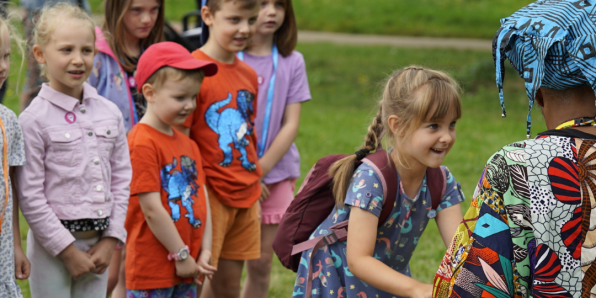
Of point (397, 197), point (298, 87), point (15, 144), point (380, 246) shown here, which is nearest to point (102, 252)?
point (15, 144)

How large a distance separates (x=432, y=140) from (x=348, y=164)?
352 millimetres

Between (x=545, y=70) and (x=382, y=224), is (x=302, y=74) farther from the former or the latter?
(x=545, y=70)

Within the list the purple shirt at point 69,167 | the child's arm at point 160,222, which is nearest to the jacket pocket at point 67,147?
the purple shirt at point 69,167

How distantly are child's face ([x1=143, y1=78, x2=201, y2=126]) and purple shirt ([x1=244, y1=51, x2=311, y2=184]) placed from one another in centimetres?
76

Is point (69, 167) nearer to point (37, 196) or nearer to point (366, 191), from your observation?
point (37, 196)

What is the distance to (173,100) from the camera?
305cm

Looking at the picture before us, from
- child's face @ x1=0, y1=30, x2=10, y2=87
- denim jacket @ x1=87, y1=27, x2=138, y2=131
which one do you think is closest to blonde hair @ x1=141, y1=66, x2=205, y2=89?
denim jacket @ x1=87, y1=27, x2=138, y2=131

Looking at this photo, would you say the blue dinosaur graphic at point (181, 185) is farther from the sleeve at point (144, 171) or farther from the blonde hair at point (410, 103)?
the blonde hair at point (410, 103)

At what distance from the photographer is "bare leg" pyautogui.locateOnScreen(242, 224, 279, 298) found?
3840mm

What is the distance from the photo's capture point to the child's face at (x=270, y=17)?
3.78 m

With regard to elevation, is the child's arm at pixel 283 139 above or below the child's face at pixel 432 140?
below

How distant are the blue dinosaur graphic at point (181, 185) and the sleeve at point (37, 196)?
52 centimetres

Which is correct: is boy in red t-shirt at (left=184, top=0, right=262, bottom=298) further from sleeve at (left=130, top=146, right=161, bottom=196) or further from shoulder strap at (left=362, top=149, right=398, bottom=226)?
shoulder strap at (left=362, top=149, right=398, bottom=226)

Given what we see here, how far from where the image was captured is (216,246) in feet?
11.2
